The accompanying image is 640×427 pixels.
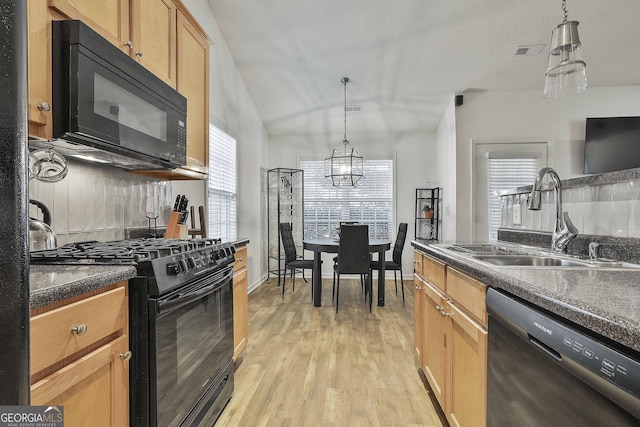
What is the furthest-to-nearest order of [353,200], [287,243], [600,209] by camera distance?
[353,200]
[287,243]
[600,209]

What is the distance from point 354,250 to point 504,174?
2.29 meters

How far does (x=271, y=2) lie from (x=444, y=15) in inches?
67.1

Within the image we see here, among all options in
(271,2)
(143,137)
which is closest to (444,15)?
(271,2)

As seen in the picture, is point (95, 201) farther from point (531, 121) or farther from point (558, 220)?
point (531, 121)

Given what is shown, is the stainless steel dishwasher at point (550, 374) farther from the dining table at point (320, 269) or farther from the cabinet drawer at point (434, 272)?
the dining table at point (320, 269)

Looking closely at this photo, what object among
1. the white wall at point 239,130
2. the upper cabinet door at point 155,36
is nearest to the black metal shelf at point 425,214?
the white wall at point 239,130

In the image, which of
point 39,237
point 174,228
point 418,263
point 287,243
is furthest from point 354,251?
point 39,237

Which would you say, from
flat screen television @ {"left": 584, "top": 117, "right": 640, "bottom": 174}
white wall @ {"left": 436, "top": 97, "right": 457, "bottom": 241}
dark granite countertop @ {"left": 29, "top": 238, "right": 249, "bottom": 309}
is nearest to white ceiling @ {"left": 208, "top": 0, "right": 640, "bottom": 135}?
white wall @ {"left": 436, "top": 97, "right": 457, "bottom": 241}

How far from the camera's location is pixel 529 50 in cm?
371

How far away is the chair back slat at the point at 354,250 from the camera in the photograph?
399 centimetres

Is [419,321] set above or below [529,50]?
below

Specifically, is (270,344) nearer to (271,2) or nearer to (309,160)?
(271,2)

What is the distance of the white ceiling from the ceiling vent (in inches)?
2.4

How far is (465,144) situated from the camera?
4.57m
